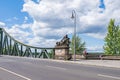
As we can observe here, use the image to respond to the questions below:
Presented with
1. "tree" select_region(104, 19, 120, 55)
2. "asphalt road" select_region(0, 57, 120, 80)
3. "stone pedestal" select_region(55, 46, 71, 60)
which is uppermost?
"tree" select_region(104, 19, 120, 55)

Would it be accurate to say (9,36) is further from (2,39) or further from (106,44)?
(106,44)

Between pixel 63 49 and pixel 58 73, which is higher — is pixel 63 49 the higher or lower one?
the higher one

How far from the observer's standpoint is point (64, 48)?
43188mm

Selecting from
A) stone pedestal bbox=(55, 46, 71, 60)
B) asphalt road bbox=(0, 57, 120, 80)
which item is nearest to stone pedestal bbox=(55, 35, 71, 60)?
stone pedestal bbox=(55, 46, 71, 60)

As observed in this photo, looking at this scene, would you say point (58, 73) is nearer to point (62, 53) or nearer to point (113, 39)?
point (62, 53)

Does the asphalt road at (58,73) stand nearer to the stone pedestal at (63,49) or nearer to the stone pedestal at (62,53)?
the stone pedestal at (62,53)

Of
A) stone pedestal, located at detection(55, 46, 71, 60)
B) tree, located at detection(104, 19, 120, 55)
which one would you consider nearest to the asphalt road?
stone pedestal, located at detection(55, 46, 71, 60)

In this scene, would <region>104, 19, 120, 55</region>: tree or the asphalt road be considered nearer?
the asphalt road

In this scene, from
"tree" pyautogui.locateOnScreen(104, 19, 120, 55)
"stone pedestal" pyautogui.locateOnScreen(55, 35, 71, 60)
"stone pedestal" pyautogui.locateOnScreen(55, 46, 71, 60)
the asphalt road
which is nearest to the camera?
the asphalt road

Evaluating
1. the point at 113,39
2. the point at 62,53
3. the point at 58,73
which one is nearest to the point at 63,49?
the point at 62,53

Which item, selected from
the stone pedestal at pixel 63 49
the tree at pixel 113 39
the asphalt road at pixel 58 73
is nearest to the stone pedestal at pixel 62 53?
the stone pedestal at pixel 63 49

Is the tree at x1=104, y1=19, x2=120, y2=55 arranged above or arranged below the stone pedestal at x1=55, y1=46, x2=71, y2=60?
above

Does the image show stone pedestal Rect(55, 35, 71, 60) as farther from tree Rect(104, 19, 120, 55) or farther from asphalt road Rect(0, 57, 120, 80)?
tree Rect(104, 19, 120, 55)

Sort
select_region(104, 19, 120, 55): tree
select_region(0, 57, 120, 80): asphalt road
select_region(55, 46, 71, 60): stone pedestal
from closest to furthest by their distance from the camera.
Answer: select_region(0, 57, 120, 80): asphalt road
select_region(55, 46, 71, 60): stone pedestal
select_region(104, 19, 120, 55): tree
